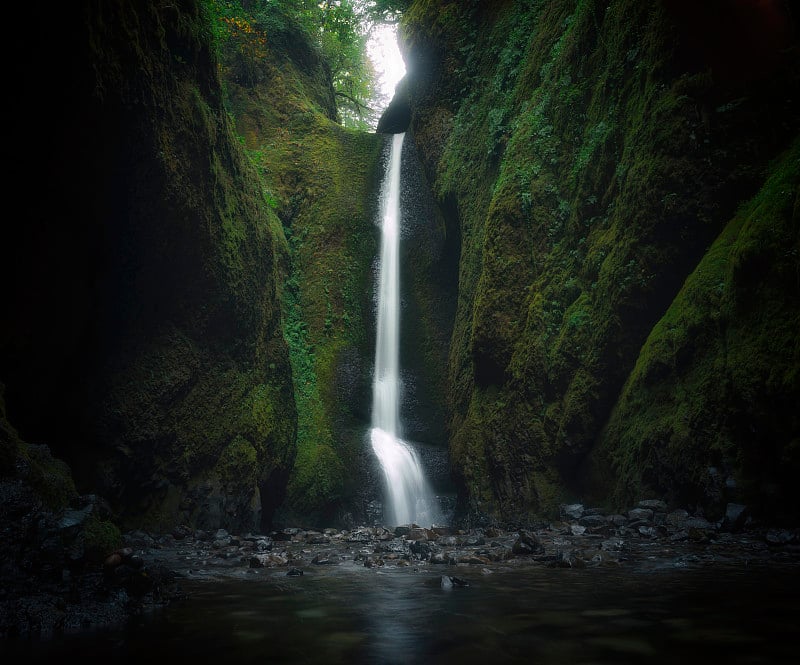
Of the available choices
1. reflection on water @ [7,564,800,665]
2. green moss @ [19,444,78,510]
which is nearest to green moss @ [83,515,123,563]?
green moss @ [19,444,78,510]

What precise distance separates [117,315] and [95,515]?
12.1 ft

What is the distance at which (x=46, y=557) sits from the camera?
12.9ft

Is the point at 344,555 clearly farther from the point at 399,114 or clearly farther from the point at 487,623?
the point at 399,114

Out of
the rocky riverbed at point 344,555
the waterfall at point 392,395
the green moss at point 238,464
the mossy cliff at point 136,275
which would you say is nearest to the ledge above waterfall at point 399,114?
the waterfall at point 392,395

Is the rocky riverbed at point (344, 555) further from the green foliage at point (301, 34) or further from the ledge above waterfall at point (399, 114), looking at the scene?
the ledge above waterfall at point (399, 114)

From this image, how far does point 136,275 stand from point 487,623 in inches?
275

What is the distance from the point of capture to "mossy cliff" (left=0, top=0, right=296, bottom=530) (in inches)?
250

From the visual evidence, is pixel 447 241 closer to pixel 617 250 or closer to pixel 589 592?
pixel 617 250

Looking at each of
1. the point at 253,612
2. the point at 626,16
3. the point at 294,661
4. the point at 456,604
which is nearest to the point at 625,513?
the point at 456,604

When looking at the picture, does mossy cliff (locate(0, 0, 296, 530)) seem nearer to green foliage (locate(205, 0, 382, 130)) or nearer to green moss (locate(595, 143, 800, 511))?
green moss (locate(595, 143, 800, 511))

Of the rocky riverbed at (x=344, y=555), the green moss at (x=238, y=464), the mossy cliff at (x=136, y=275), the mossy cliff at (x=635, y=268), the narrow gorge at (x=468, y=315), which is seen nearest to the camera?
the rocky riverbed at (x=344, y=555)

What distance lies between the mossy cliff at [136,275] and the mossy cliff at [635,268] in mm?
4777

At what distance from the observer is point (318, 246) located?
52.2 ft

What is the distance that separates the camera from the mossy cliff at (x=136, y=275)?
6.36 meters
